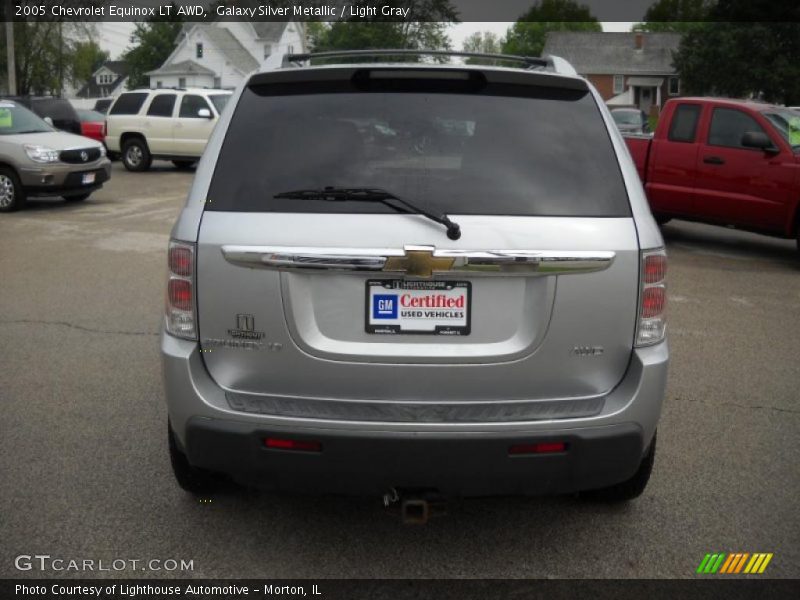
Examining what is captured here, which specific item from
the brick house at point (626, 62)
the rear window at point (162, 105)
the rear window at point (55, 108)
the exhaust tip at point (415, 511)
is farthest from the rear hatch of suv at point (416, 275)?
the brick house at point (626, 62)

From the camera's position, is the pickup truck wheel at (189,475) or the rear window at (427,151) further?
the pickup truck wheel at (189,475)

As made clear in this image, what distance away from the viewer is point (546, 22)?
116m

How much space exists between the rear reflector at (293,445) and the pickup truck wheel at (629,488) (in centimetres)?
140

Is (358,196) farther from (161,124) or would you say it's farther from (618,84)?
(618,84)

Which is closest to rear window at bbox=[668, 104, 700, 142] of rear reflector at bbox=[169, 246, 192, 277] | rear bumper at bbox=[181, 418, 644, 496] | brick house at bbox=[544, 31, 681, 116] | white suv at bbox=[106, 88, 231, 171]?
rear bumper at bbox=[181, 418, 644, 496]

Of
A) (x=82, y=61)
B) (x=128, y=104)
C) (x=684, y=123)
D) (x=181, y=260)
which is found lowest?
(x=82, y=61)

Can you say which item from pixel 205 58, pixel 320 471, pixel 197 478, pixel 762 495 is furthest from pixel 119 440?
pixel 205 58

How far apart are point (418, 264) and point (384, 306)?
0.20 m

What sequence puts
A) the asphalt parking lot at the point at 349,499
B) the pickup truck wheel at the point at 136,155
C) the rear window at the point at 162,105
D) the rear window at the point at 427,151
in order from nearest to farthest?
the rear window at the point at 427,151 < the asphalt parking lot at the point at 349,499 < the rear window at the point at 162,105 < the pickup truck wheel at the point at 136,155

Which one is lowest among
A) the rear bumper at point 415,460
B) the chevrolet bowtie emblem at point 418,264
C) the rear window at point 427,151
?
the rear bumper at point 415,460

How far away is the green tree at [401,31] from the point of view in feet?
262

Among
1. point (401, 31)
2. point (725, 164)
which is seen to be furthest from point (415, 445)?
point (401, 31)

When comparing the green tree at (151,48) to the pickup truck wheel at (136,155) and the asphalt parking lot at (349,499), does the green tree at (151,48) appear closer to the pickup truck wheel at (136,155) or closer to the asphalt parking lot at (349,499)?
the pickup truck wheel at (136,155)

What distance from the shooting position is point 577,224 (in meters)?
3.26
